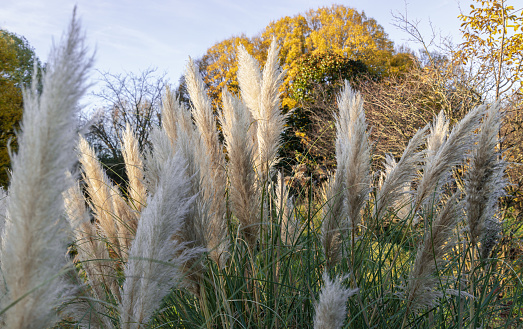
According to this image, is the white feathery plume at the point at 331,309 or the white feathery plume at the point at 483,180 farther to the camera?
the white feathery plume at the point at 483,180

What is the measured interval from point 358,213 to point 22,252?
1428mm

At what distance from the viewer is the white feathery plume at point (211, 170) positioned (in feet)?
4.98

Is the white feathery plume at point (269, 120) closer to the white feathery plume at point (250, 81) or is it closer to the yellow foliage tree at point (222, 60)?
the white feathery plume at point (250, 81)

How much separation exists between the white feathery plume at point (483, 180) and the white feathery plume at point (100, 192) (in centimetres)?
186

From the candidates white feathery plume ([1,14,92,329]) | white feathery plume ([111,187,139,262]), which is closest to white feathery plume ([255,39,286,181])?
white feathery plume ([111,187,139,262])

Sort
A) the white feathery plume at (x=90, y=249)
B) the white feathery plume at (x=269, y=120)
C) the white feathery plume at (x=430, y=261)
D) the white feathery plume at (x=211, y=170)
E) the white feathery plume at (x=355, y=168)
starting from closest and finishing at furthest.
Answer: the white feathery plume at (x=211, y=170) → the white feathery plume at (x=430, y=261) → the white feathery plume at (x=355, y=168) → the white feathery plume at (x=90, y=249) → the white feathery plume at (x=269, y=120)

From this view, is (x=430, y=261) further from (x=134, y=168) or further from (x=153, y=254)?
(x=134, y=168)

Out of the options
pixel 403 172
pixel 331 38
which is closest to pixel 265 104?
pixel 403 172

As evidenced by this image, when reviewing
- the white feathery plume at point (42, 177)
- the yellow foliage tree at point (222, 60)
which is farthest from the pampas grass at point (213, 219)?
the yellow foliage tree at point (222, 60)

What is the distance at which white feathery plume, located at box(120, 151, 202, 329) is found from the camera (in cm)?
104

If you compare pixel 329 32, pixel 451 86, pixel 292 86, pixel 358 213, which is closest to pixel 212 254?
pixel 358 213

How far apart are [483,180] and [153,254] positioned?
154 centimetres

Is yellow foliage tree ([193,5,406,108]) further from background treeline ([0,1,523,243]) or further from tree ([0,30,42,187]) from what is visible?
tree ([0,30,42,187])

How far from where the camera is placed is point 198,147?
170 cm
